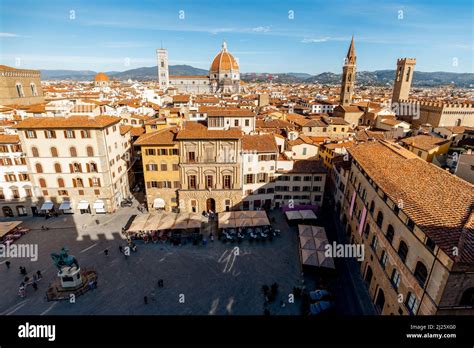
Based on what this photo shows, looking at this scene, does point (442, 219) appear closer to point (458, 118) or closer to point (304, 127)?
point (304, 127)

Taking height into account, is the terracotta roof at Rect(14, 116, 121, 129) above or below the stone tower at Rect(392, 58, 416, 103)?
below

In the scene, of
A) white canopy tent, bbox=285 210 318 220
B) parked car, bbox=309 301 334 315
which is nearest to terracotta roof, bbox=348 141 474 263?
white canopy tent, bbox=285 210 318 220

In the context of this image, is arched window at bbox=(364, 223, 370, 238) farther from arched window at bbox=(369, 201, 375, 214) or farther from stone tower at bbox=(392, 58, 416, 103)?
stone tower at bbox=(392, 58, 416, 103)

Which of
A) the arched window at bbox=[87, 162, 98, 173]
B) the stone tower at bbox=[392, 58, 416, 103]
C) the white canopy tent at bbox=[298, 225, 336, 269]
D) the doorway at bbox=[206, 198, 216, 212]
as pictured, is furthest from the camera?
the stone tower at bbox=[392, 58, 416, 103]

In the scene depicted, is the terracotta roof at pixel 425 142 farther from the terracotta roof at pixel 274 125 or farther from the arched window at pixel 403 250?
the arched window at pixel 403 250

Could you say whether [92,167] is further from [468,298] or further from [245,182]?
[468,298]

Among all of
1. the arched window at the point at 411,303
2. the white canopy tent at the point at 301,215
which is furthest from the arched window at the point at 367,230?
the arched window at the point at 411,303
